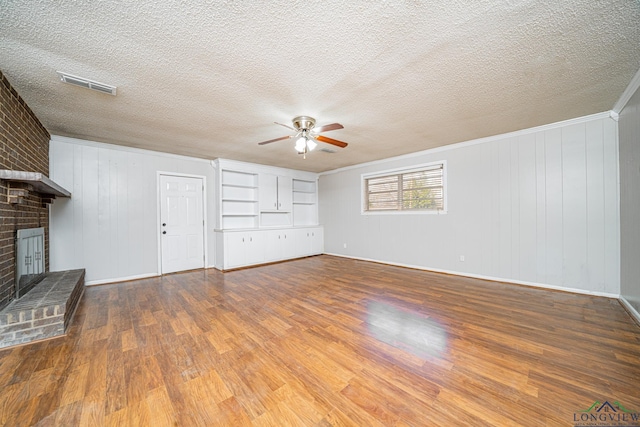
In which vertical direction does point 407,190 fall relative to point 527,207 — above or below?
above

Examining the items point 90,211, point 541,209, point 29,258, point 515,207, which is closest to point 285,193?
point 90,211

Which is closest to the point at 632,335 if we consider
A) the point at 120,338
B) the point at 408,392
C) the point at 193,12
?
the point at 408,392

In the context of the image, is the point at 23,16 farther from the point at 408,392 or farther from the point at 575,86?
the point at 575,86

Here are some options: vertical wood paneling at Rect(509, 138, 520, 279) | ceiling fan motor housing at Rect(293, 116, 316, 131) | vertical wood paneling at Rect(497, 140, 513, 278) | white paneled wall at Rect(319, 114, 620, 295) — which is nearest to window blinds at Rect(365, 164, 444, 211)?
white paneled wall at Rect(319, 114, 620, 295)

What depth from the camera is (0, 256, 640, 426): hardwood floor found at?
4.48 ft

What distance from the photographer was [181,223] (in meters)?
4.93

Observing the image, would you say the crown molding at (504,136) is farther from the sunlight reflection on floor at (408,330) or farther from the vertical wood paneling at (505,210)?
the sunlight reflection on floor at (408,330)

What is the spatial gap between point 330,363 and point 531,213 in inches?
154

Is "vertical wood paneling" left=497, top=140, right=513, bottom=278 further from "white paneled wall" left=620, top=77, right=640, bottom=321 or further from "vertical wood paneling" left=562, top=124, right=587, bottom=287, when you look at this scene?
"white paneled wall" left=620, top=77, right=640, bottom=321

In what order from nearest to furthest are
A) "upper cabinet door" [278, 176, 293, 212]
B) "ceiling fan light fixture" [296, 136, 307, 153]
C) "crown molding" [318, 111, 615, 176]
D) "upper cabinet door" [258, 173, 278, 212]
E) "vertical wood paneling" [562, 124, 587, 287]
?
"ceiling fan light fixture" [296, 136, 307, 153], "crown molding" [318, 111, 615, 176], "vertical wood paneling" [562, 124, 587, 287], "upper cabinet door" [258, 173, 278, 212], "upper cabinet door" [278, 176, 293, 212]

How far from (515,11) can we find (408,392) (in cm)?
258

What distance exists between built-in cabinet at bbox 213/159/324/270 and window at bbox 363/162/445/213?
1.94m

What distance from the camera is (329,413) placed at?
135cm

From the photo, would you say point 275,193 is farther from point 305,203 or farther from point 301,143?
point 301,143
